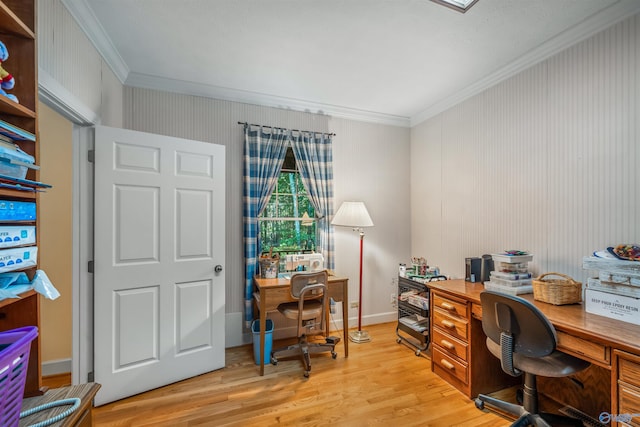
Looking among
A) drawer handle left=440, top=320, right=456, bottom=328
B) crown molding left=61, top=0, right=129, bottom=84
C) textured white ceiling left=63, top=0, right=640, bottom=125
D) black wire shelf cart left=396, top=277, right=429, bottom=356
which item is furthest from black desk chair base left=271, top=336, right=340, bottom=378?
crown molding left=61, top=0, right=129, bottom=84

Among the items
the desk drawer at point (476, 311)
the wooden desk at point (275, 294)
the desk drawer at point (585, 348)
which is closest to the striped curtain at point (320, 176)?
the wooden desk at point (275, 294)

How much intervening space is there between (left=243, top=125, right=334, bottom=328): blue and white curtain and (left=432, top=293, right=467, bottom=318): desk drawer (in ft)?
4.04

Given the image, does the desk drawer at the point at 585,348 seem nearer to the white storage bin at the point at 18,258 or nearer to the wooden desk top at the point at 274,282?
the wooden desk top at the point at 274,282

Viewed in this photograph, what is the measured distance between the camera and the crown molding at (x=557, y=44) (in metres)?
1.74

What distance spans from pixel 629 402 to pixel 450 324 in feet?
3.41

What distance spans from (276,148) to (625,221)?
9.56 ft

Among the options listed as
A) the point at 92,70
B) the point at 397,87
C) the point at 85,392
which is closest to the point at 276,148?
the point at 397,87

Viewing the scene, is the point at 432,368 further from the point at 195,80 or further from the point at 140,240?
the point at 195,80

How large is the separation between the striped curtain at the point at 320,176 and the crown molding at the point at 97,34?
1716mm

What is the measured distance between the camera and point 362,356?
8.96ft

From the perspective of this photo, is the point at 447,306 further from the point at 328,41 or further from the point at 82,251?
the point at 82,251

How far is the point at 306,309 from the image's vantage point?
255 cm

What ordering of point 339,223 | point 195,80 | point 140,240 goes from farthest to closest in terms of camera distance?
point 339,223
point 195,80
point 140,240

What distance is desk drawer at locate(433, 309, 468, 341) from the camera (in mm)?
2135
